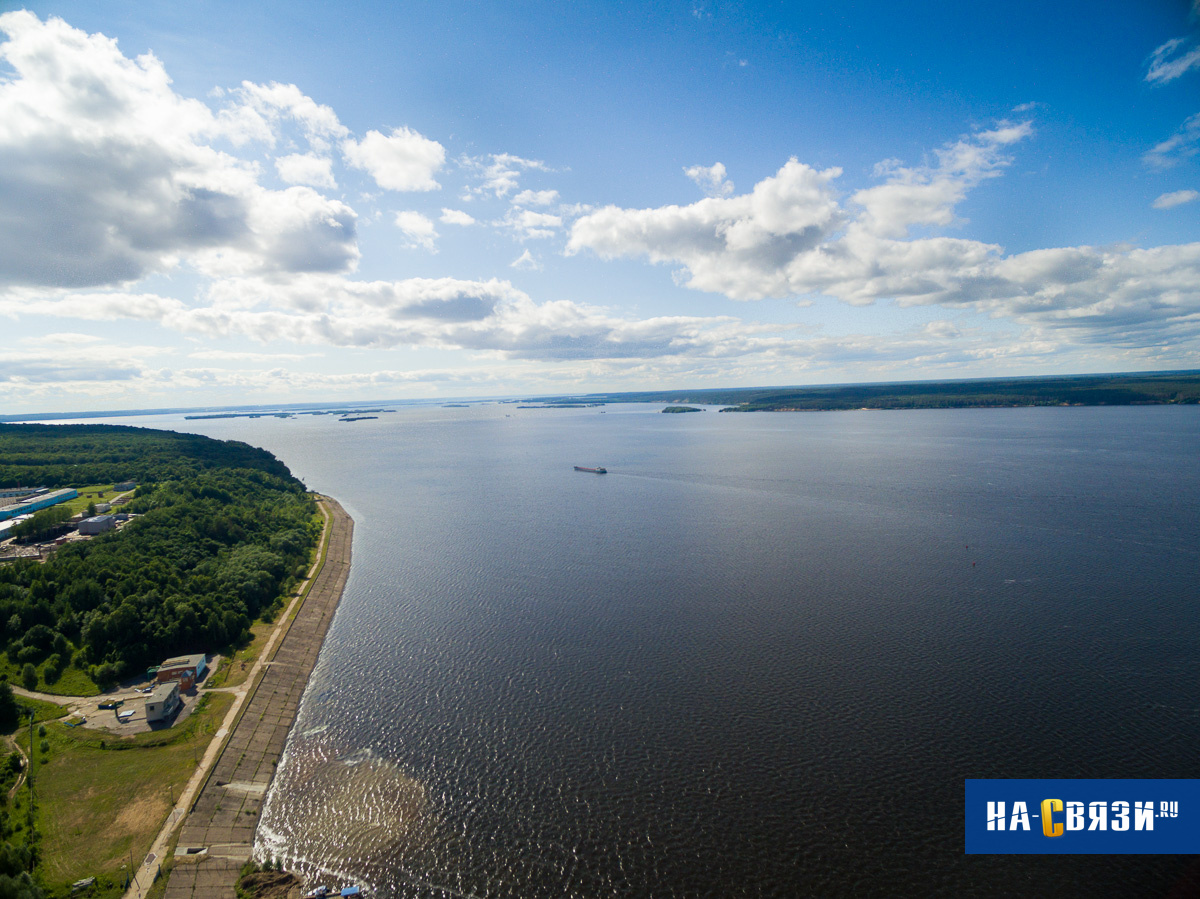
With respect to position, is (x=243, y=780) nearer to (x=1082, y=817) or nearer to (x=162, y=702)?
(x=162, y=702)

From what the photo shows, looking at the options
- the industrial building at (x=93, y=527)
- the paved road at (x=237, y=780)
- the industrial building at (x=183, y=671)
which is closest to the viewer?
the paved road at (x=237, y=780)

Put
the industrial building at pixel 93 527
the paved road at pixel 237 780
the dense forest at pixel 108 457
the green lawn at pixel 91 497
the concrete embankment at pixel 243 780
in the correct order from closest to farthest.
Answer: the paved road at pixel 237 780, the concrete embankment at pixel 243 780, the industrial building at pixel 93 527, the green lawn at pixel 91 497, the dense forest at pixel 108 457

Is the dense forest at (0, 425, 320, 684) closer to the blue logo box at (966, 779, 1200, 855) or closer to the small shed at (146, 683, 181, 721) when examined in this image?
the small shed at (146, 683, 181, 721)

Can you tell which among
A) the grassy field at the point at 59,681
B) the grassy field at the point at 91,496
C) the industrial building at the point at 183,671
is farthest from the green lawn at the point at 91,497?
the industrial building at the point at 183,671

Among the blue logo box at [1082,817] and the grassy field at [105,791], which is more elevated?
the grassy field at [105,791]

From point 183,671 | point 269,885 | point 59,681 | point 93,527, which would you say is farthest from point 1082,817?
point 93,527

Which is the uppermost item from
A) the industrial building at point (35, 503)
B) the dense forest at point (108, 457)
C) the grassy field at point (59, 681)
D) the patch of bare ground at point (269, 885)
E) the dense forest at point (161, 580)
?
the dense forest at point (108, 457)

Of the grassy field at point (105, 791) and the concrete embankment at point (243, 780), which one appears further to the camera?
the grassy field at point (105, 791)

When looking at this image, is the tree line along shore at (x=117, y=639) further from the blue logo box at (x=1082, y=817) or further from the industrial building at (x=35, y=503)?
the blue logo box at (x=1082, y=817)
